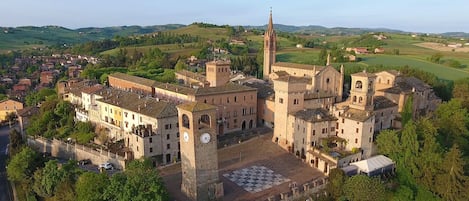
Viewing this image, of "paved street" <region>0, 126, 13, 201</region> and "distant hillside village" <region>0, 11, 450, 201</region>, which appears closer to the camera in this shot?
"distant hillside village" <region>0, 11, 450, 201</region>

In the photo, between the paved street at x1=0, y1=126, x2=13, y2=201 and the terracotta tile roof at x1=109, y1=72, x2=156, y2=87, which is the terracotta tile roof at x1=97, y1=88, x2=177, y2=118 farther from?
the paved street at x1=0, y1=126, x2=13, y2=201

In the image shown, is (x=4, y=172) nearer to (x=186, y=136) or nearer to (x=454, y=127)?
(x=186, y=136)

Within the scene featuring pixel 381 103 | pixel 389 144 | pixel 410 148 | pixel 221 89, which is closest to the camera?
pixel 410 148

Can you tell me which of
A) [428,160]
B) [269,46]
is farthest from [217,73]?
[428,160]

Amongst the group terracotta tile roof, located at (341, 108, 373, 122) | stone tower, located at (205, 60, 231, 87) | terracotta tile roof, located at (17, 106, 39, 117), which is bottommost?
terracotta tile roof, located at (17, 106, 39, 117)

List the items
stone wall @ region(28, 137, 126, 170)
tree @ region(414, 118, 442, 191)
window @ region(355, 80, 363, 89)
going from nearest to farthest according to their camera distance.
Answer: tree @ region(414, 118, 442, 191) → stone wall @ region(28, 137, 126, 170) → window @ region(355, 80, 363, 89)

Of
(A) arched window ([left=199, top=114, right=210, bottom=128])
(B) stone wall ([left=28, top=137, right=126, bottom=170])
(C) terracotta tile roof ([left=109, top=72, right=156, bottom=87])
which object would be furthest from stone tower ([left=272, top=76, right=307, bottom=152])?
(C) terracotta tile roof ([left=109, top=72, right=156, bottom=87])
